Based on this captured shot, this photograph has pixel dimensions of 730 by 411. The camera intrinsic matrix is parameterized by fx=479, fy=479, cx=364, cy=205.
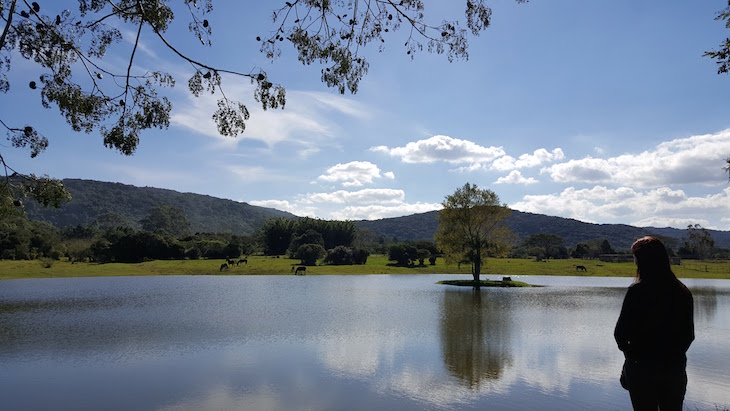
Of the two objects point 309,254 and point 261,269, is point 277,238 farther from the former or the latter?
point 261,269

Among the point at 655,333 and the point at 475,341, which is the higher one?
the point at 655,333

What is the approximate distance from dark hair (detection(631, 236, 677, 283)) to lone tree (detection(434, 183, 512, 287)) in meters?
51.4

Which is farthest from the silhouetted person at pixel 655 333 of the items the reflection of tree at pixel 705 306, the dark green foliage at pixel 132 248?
the dark green foliage at pixel 132 248

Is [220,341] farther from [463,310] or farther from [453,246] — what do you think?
[453,246]

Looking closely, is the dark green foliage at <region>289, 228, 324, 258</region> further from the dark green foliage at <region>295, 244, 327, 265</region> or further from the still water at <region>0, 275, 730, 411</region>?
the still water at <region>0, 275, 730, 411</region>

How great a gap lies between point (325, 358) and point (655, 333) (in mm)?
13409

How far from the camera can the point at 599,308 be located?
34.3 metres

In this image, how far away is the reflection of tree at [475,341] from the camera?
15984 mm

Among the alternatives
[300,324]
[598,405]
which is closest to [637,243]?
[598,405]

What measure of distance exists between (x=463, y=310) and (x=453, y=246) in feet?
84.9

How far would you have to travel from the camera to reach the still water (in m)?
13.0

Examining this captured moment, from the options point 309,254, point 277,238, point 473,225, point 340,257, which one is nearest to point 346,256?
point 340,257

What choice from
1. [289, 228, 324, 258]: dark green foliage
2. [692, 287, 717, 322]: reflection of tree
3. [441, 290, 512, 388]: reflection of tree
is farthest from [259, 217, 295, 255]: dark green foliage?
[692, 287, 717, 322]: reflection of tree

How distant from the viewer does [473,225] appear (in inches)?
2286
